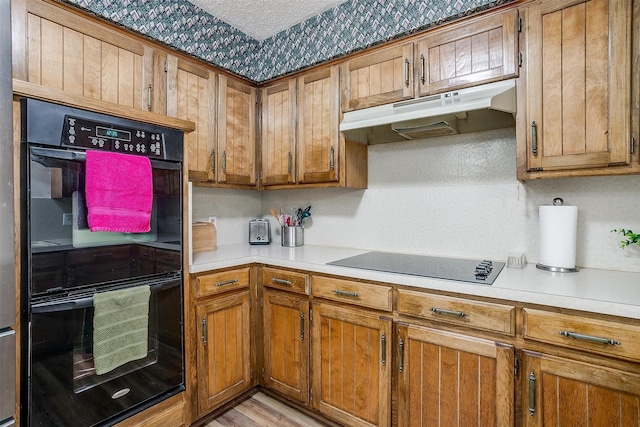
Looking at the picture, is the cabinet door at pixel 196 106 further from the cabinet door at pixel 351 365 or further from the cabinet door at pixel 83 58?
the cabinet door at pixel 351 365

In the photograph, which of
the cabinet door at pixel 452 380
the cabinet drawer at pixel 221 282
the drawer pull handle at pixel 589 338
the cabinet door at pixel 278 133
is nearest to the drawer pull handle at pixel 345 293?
the cabinet door at pixel 452 380

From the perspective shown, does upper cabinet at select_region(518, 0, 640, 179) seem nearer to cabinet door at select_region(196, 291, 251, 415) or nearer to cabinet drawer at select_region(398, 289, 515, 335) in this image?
cabinet drawer at select_region(398, 289, 515, 335)

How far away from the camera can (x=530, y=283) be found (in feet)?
4.56

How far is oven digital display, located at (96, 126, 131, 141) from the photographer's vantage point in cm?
141

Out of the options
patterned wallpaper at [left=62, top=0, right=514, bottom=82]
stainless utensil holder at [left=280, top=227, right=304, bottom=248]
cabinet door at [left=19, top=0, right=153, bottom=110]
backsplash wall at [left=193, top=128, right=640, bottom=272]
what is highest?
patterned wallpaper at [left=62, top=0, right=514, bottom=82]

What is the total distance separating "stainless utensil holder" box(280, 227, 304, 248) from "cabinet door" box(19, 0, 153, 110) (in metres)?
1.26

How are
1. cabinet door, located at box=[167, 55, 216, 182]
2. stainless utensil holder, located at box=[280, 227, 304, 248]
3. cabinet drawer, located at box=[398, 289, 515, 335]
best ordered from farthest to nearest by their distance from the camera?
stainless utensil holder, located at box=[280, 227, 304, 248] < cabinet door, located at box=[167, 55, 216, 182] < cabinet drawer, located at box=[398, 289, 515, 335]

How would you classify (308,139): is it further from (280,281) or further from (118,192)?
(118,192)

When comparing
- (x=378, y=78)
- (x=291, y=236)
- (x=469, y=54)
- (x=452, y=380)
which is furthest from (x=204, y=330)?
(x=469, y=54)

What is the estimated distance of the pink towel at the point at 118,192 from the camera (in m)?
1.37

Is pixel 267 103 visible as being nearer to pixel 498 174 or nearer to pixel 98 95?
pixel 98 95

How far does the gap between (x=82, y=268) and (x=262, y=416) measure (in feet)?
4.35

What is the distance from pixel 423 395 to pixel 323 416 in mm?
675

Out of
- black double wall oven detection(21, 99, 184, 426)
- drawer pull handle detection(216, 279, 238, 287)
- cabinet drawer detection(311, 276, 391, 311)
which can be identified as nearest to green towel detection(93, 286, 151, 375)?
black double wall oven detection(21, 99, 184, 426)
